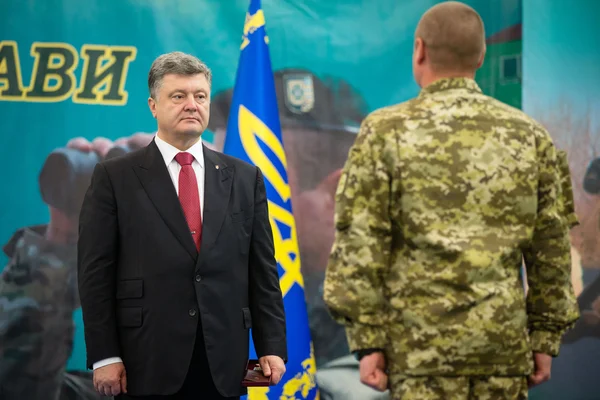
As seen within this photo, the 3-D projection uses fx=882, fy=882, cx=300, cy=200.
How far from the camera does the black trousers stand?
8.06 ft

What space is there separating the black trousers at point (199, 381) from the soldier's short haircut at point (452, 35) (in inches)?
39.4

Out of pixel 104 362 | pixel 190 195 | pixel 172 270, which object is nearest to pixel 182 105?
pixel 190 195

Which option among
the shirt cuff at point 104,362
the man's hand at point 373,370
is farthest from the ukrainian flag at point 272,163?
the man's hand at point 373,370

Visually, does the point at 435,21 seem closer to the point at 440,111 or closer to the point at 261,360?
the point at 440,111

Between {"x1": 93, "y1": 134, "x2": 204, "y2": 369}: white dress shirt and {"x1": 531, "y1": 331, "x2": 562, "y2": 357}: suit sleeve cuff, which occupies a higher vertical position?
{"x1": 93, "y1": 134, "x2": 204, "y2": 369}: white dress shirt

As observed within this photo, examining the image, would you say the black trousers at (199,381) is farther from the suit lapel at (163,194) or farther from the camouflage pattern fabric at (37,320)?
the camouflage pattern fabric at (37,320)

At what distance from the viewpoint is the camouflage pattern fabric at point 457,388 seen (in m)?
2.00

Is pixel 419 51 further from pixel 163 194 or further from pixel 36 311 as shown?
pixel 36 311

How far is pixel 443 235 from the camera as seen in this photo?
200 centimetres

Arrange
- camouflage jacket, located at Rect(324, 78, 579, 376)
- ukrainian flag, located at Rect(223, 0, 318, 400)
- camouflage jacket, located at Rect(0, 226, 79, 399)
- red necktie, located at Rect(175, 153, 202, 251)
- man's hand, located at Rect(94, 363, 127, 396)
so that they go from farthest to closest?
camouflage jacket, located at Rect(0, 226, 79, 399)
ukrainian flag, located at Rect(223, 0, 318, 400)
red necktie, located at Rect(175, 153, 202, 251)
man's hand, located at Rect(94, 363, 127, 396)
camouflage jacket, located at Rect(324, 78, 579, 376)

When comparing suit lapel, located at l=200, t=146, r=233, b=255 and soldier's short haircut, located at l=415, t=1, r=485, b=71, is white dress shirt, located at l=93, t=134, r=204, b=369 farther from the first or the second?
soldier's short haircut, located at l=415, t=1, r=485, b=71

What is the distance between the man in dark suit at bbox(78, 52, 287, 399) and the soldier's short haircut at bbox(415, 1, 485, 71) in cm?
80

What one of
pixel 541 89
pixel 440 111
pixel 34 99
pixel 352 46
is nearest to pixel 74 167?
pixel 34 99

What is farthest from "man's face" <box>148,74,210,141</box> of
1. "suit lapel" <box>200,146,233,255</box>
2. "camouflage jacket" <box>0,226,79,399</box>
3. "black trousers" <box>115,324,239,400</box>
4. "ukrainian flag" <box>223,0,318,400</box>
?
"camouflage jacket" <box>0,226,79,399</box>
